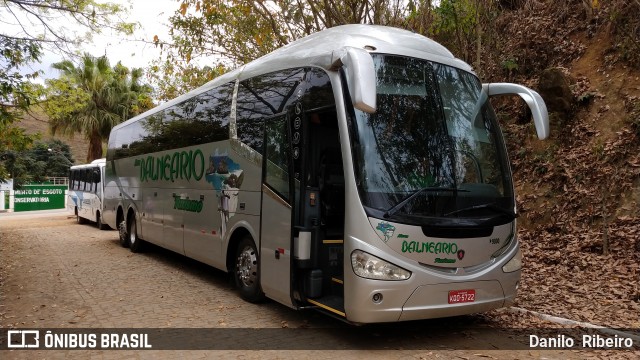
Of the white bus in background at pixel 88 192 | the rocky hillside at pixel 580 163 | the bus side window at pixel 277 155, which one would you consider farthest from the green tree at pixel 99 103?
the bus side window at pixel 277 155

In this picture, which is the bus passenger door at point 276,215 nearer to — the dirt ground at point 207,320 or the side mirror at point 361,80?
the dirt ground at point 207,320

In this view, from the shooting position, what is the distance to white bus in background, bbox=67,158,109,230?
72.3ft

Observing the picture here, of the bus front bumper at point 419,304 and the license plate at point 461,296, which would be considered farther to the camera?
the license plate at point 461,296

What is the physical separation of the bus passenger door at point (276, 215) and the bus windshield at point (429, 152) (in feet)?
4.31

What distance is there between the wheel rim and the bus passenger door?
57 cm

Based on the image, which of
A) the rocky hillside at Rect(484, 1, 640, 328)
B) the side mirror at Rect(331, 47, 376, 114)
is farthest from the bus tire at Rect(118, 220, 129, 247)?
the side mirror at Rect(331, 47, 376, 114)

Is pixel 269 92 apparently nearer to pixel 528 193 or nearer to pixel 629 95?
pixel 528 193

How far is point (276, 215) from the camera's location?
260 inches

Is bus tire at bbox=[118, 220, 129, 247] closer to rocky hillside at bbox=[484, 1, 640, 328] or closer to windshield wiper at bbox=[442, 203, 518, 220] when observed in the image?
rocky hillside at bbox=[484, 1, 640, 328]

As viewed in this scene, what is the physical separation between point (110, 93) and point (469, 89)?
2926cm

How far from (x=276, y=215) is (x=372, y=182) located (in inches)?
67.6

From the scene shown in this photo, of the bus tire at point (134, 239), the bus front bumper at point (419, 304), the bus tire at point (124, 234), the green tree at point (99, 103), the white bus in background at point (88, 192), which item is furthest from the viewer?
the green tree at point (99, 103)

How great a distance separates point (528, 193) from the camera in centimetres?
1208

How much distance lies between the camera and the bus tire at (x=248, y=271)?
7.45m
